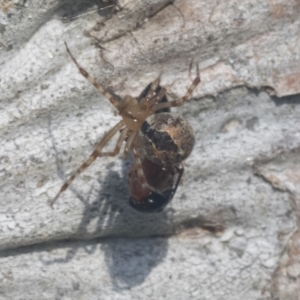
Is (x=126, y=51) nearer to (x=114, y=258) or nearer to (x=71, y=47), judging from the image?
(x=71, y=47)

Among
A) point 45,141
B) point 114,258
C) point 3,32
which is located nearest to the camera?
point 3,32

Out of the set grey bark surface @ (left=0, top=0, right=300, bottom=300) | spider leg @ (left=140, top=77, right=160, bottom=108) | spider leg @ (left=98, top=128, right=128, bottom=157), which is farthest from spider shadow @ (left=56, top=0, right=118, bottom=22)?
spider leg @ (left=98, top=128, right=128, bottom=157)

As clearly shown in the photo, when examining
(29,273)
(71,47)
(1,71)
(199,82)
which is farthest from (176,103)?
(29,273)

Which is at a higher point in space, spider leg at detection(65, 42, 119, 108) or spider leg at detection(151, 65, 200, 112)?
spider leg at detection(65, 42, 119, 108)

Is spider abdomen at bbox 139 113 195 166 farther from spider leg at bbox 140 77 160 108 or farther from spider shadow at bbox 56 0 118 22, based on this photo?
spider shadow at bbox 56 0 118 22

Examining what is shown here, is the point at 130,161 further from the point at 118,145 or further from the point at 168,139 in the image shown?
the point at 168,139

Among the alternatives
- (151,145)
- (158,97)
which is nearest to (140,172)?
(151,145)

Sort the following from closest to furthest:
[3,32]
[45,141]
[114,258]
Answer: [3,32] → [45,141] → [114,258]
